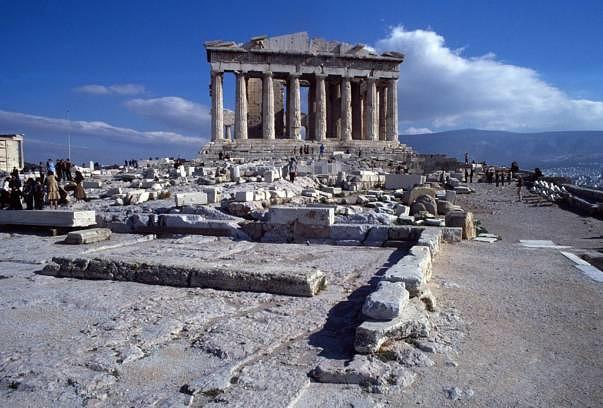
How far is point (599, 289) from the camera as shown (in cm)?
629

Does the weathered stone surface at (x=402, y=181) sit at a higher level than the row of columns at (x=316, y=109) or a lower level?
lower

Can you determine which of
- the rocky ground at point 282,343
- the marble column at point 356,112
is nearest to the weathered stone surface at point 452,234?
the rocky ground at point 282,343

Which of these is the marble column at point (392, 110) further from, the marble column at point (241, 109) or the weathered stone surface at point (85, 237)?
the weathered stone surface at point (85, 237)

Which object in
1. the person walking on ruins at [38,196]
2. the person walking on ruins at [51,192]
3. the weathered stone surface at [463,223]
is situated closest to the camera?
the weathered stone surface at [463,223]

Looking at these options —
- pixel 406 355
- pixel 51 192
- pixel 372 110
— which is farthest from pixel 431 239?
pixel 372 110

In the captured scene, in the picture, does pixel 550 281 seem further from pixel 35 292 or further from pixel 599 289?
pixel 35 292

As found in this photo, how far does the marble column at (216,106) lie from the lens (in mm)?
42188

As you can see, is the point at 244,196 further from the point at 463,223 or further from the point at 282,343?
the point at 282,343

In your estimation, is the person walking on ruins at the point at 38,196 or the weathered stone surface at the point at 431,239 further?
the person walking on ruins at the point at 38,196

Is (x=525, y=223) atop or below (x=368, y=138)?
below

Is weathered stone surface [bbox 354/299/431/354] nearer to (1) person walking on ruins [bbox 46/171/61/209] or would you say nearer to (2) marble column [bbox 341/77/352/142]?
(1) person walking on ruins [bbox 46/171/61/209]

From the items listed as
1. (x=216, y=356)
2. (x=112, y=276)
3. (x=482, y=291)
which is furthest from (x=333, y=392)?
(x=112, y=276)

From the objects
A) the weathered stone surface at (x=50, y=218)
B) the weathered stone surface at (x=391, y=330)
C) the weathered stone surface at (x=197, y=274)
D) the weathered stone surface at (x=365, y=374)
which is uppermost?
the weathered stone surface at (x=50, y=218)

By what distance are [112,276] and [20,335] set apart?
6.94ft
